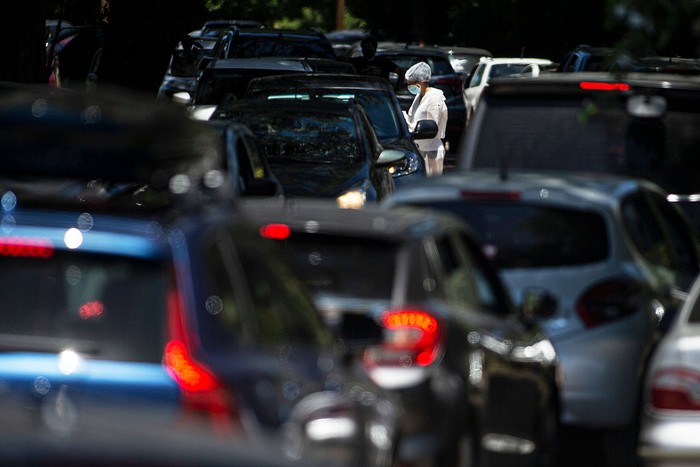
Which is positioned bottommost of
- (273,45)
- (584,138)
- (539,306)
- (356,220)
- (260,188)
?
(273,45)

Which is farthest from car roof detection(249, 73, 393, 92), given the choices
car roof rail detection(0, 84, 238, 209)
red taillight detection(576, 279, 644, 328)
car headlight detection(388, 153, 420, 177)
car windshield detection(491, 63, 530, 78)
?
car windshield detection(491, 63, 530, 78)

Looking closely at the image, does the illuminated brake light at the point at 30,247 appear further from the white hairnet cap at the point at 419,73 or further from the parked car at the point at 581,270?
the white hairnet cap at the point at 419,73

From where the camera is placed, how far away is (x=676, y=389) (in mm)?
6953

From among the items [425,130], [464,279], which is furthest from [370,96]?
[464,279]

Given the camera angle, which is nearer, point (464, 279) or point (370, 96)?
point (464, 279)

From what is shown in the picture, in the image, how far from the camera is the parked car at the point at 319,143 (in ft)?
46.2

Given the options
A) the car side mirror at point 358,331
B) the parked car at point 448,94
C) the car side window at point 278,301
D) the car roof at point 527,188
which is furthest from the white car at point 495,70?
the car side window at point 278,301

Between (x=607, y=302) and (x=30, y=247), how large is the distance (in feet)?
14.0

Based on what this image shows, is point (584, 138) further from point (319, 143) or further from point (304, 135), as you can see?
point (304, 135)

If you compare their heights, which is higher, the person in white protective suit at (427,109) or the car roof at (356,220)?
the car roof at (356,220)

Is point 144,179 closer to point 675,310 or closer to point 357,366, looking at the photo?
point 357,366

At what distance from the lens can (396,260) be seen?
6.66 m

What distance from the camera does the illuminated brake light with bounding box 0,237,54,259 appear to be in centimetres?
466

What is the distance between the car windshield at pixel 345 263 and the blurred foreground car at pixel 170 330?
54.6 inches
